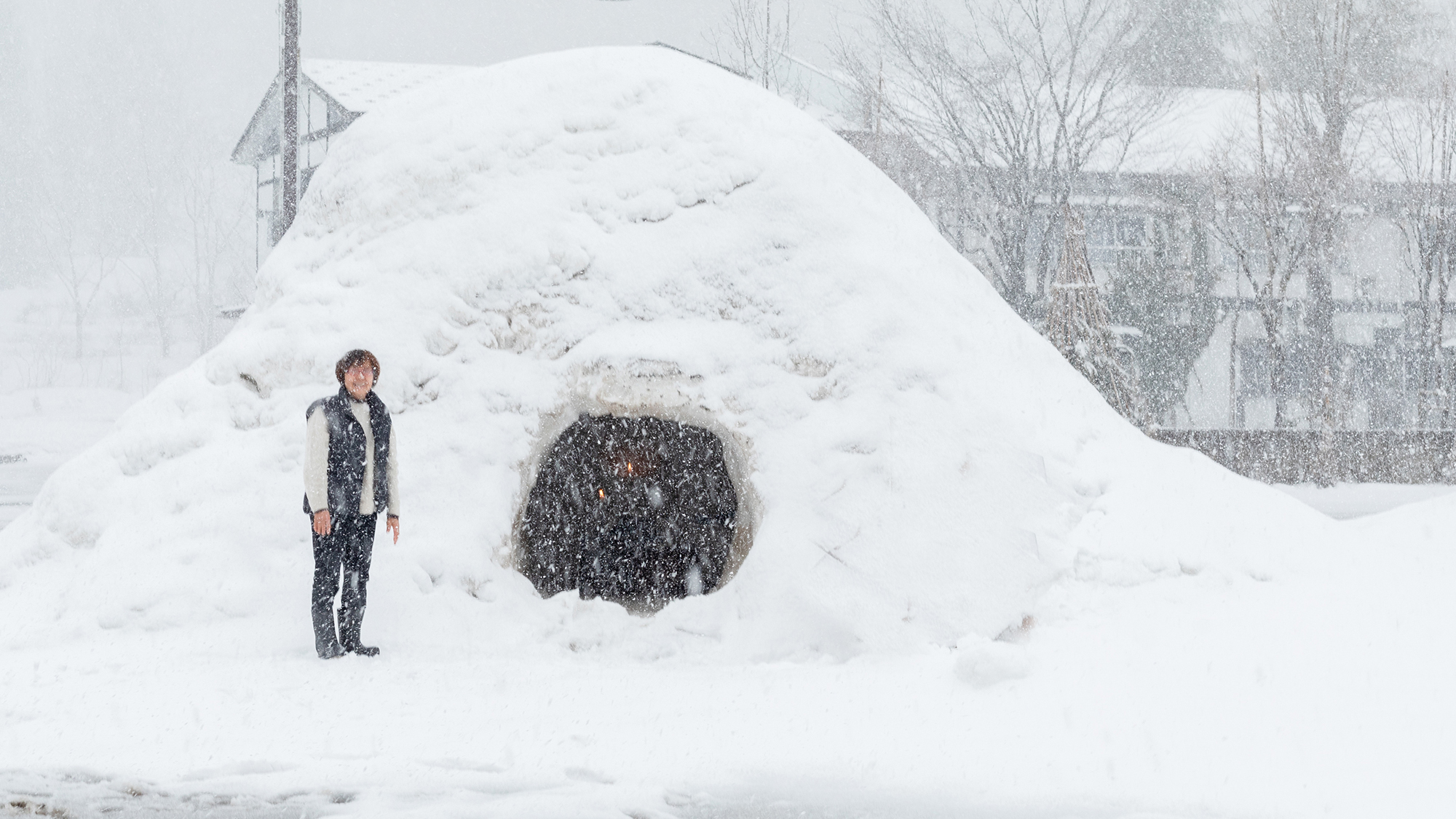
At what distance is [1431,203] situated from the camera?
16750 millimetres

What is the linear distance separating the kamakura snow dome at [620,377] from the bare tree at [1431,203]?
46.0ft

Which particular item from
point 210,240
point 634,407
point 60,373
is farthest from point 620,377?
point 210,240

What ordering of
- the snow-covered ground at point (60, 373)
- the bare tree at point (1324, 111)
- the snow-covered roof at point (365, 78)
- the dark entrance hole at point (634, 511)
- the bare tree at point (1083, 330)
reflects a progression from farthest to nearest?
the snow-covered ground at point (60, 373), the snow-covered roof at point (365, 78), the bare tree at point (1324, 111), the bare tree at point (1083, 330), the dark entrance hole at point (634, 511)

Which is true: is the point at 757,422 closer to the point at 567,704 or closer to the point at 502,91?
the point at 567,704

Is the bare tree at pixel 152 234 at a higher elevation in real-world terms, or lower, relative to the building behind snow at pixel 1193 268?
higher

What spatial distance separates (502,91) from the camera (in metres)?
6.56

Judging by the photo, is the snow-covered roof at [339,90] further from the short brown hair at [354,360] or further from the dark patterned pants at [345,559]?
the dark patterned pants at [345,559]

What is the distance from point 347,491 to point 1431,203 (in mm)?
18036

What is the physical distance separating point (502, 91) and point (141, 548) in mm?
3336

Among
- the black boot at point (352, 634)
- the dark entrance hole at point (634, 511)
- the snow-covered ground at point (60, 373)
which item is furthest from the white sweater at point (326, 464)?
the snow-covered ground at point (60, 373)

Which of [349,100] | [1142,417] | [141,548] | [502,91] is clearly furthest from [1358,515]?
[349,100]

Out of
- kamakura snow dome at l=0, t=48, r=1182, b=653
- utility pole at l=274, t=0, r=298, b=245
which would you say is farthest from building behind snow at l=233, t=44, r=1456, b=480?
kamakura snow dome at l=0, t=48, r=1182, b=653

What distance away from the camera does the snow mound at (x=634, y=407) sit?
16.0 ft

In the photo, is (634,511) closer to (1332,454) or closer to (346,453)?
(346,453)
